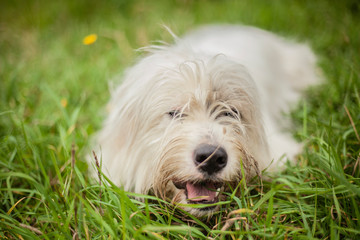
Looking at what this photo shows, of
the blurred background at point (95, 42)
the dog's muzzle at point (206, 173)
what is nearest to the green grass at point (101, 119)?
the blurred background at point (95, 42)

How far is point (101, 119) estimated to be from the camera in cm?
346

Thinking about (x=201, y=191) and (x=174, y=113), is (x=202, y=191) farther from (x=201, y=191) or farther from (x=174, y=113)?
(x=174, y=113)

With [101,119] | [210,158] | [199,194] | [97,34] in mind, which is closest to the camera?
[210,158]

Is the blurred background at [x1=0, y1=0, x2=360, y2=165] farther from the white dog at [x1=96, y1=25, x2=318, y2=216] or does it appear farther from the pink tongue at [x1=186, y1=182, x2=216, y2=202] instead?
the pink tongue at [x1=186, y1=182, x2=216, y2=202]

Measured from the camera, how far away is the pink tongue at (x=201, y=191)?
1.94 metres

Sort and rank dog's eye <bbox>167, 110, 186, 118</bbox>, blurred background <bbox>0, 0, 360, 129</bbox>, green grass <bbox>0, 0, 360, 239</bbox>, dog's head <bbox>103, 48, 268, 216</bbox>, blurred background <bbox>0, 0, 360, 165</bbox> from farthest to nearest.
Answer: blurred background <bbox>0, 0, 360, 129</bbox> → blurred background <bbox>0, 0, 360, 165</bbox> → dog's eye <bbox>167, 110, 186, 118</bbox> → dog's head <bbox>103, 48, 268, 216</bbox> → green grass <bbox>0, 0, 360, 239</bbox>

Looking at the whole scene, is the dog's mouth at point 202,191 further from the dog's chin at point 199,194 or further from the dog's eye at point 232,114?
the dog's eye at point 232,114

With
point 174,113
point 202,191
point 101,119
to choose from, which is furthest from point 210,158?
point 101,119

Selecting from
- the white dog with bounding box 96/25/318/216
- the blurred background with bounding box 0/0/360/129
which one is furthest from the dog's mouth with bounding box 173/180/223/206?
the blurred background with bounding box 0/0/360/129

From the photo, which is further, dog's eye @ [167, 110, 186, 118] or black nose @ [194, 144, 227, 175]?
dog's eye @ [167, 110, 186, 118]

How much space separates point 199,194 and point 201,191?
23 millimetres

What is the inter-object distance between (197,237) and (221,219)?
0.24 metres

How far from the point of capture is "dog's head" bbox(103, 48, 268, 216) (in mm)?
1873

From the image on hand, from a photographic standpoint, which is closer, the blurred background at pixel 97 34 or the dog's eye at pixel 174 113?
the dog's eye at pixel 174 113
